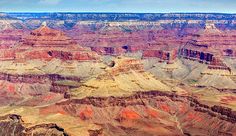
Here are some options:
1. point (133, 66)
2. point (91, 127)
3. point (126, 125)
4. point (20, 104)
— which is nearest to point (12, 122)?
point (91, 127)

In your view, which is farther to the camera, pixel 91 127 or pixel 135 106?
pixel 135 106

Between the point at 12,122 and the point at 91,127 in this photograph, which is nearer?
the point at 91,127

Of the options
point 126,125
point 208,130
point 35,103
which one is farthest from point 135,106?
point 35,103

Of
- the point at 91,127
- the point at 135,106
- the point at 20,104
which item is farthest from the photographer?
the point at 20,104

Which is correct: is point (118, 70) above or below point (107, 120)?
above

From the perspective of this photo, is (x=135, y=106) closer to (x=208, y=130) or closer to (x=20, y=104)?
(x=208, y=130)

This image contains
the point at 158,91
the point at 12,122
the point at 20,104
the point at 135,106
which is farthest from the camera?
the point at 20,104

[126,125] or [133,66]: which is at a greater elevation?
[133,66]

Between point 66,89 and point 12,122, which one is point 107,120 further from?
point 66,89

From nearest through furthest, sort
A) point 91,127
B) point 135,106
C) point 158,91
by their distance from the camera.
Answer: point 91,127
point 135,106
point 158,91
